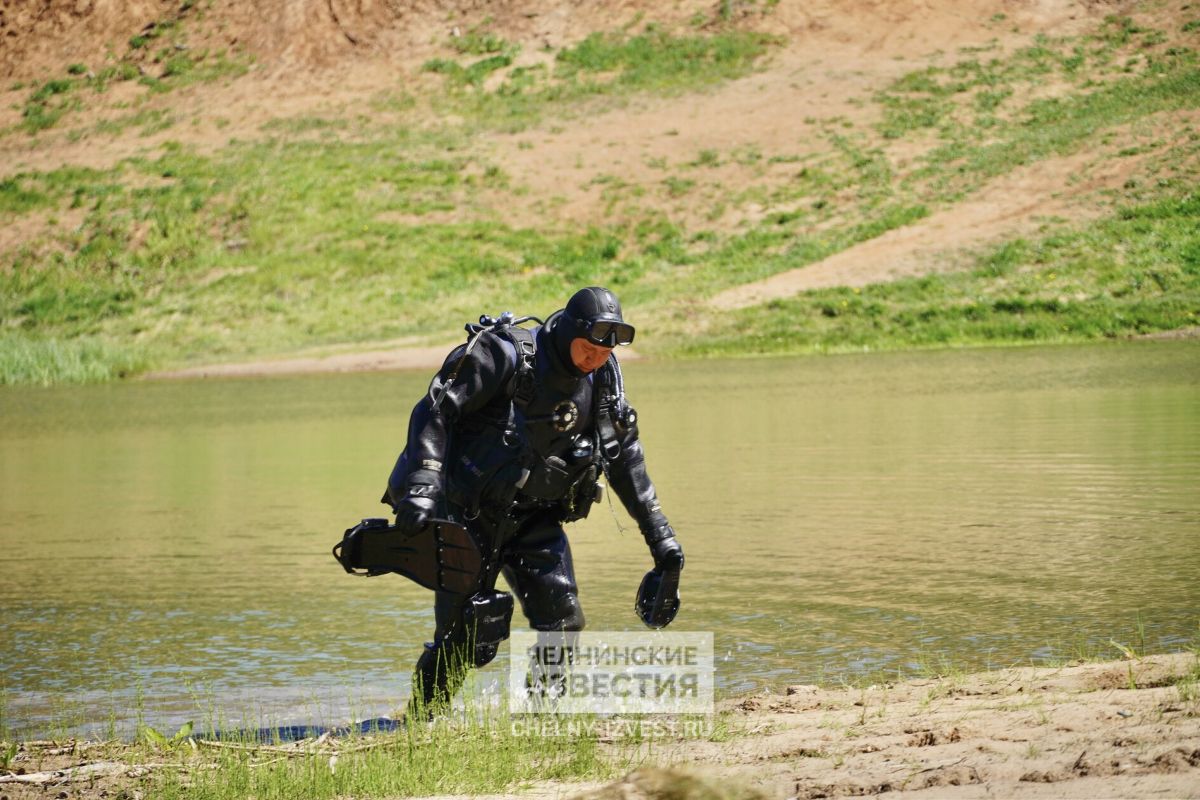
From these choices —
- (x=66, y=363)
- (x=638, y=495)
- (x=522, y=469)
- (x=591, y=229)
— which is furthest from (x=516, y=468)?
(x=591, y=229)

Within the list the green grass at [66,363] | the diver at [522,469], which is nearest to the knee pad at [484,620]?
the diver at [522,469]

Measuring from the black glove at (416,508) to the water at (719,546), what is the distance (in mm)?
927

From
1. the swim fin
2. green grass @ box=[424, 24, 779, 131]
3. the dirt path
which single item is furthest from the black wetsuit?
green grass @ box=[424, 24, 779, 131]

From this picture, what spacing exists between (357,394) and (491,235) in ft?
71.1

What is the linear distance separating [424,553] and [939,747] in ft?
7.07

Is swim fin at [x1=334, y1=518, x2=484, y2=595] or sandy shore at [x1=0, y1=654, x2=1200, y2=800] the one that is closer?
sandy shore at [x1=0, y1=654, x2=1200, y2=800]

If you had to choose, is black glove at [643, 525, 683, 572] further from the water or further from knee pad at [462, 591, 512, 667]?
the water

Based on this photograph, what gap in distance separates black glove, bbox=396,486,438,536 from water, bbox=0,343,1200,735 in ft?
3.04

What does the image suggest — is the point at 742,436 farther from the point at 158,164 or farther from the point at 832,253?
the point at 158,164

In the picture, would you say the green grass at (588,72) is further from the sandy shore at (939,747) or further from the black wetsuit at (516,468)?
the sandy shore at (939,747)

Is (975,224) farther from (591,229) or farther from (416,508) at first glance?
(416,508)

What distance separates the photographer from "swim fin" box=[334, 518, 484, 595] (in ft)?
20.6

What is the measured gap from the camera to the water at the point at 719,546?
804 cm

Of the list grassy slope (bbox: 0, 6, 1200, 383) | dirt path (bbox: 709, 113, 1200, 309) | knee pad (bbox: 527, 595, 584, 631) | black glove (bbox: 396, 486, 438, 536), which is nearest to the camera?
black glove (bbox: 396, 486, 438, 536)
